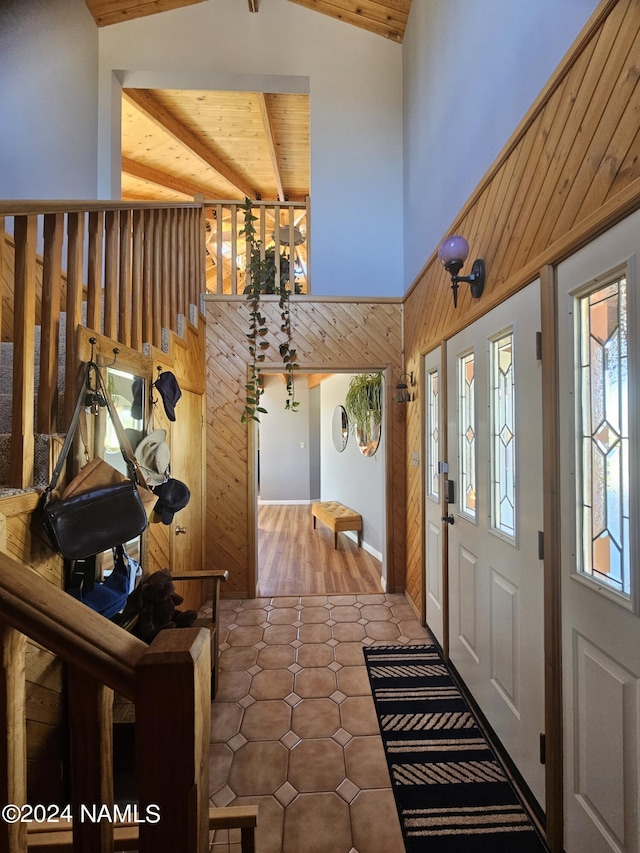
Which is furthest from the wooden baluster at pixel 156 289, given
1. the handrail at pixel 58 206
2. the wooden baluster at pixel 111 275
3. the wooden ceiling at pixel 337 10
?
the wooden ceiling at pixel 337 10

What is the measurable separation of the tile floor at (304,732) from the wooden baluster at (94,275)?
6.96ft

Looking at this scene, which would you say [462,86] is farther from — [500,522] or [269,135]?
[269,135]

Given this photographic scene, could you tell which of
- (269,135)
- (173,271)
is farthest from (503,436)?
(269,135)

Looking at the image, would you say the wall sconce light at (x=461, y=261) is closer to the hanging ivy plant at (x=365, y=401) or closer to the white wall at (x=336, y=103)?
the white wall at (x=336, y=103)

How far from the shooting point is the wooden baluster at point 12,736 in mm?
566

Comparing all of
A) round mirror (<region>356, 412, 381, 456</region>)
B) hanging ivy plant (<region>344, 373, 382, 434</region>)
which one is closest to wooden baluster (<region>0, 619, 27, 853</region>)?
hanging ivy plant (<region>344, 373, 382, 434</region>)

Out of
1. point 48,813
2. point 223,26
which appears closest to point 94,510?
point 48,813

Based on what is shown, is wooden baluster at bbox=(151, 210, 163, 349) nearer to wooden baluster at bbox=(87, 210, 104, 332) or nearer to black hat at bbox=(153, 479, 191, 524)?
wooden baluster at bbox=(87, 210, 104, 332)

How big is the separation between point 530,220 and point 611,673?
1618 mm

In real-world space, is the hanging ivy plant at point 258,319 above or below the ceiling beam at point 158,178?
below

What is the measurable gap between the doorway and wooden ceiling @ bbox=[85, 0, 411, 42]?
378 centimetres

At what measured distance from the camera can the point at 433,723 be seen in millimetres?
2002

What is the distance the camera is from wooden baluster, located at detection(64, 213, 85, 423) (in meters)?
1.50

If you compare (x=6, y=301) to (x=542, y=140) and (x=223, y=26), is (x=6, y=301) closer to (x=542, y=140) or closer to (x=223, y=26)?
(x=542, y=140)
